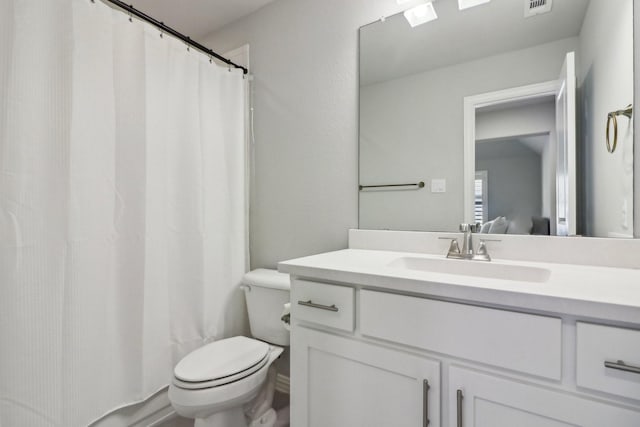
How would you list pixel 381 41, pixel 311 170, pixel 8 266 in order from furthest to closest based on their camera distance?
pixel 311 170 → pixel 381 41 → pixel 8 266

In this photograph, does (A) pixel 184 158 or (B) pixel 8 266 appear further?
(A) pixel 184 158

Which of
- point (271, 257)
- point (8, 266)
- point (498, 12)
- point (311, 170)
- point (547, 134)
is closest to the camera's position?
point (8, 266)

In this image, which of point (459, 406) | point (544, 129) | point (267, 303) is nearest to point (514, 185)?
point (544, 129)

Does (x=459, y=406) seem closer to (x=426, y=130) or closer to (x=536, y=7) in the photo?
(x=426, y=130)

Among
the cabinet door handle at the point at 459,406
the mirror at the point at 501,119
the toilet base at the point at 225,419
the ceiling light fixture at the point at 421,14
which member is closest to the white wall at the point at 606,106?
the mirror at the point at 501,119

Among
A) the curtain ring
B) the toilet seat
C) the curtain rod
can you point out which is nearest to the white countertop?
the curtain ring

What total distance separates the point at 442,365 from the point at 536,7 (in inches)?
53.3

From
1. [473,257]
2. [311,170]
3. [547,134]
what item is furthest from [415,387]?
[311,170]

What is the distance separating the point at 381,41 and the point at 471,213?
3.07 ft

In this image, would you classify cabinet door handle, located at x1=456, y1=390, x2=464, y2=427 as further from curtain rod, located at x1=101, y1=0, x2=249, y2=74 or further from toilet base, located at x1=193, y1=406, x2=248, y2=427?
curtain rod, located at x1=101, y1=0, x2=249, y2=74

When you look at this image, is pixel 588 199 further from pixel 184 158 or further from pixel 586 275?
pixel 184 158

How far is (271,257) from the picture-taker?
1917mm

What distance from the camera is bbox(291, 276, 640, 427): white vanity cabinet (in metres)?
0.65

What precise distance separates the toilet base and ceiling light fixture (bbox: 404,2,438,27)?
75.8 inches
